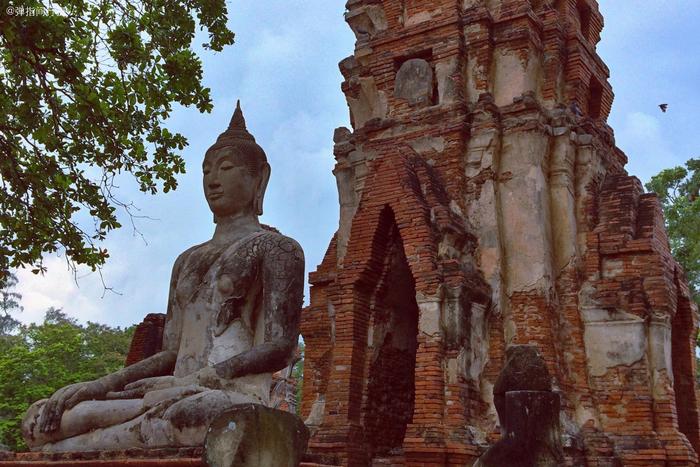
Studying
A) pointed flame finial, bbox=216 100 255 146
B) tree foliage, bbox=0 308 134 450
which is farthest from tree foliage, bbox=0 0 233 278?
tree foliage, bbox=0 308 134 450

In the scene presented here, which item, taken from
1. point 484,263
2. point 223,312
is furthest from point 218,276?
point 484,263

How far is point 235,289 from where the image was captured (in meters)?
4.84

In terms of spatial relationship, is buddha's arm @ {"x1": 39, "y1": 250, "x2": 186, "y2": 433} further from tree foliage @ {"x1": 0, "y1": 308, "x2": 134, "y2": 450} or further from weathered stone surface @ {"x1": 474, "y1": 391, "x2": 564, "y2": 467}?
tree foliage @ {"x1": 0, "y1": 308, "x2": 134, "y2": 450}

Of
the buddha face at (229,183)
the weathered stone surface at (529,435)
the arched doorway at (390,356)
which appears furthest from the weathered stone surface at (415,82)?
the weathered stone surface at (529,435)

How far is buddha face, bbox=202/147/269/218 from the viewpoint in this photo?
5238 mm

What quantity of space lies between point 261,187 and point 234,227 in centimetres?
35

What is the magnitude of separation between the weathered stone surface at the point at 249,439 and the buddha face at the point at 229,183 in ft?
7.25

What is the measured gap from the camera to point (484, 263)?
1116cm

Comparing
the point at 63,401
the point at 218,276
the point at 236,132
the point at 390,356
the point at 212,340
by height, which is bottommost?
the point at 63,401

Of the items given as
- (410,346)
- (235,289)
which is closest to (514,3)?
(410,346)

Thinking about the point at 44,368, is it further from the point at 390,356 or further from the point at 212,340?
the point at 212,340

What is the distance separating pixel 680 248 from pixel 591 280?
383 inches

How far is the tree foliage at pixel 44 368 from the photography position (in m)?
20.1

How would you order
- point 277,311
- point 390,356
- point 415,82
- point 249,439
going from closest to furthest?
point 249,439 < point 277,311 < point 390,356 < point 415,82
